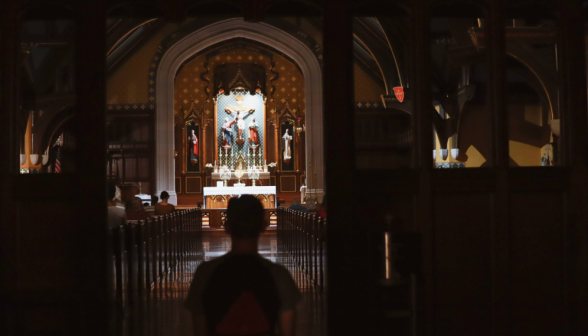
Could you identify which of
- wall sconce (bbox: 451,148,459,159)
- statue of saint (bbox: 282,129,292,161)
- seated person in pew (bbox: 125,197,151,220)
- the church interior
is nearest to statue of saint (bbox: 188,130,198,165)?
statue of saint (bbox: 282,129,292,161)

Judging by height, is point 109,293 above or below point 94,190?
below

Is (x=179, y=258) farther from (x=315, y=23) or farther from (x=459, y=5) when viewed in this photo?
(x=315, y=23)

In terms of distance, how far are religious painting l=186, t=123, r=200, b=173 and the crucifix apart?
143cm

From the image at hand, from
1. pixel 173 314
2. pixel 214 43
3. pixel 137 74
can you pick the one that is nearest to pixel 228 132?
pixel 214 43

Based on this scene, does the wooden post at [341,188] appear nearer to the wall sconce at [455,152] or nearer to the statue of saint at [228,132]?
the wall sconce at [455,152]

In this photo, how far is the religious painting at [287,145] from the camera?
19938 mm

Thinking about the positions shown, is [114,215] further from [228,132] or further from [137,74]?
[228,132]

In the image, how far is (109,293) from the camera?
3461mm

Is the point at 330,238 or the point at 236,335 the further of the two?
the point at 330,238

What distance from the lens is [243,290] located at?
197 cm

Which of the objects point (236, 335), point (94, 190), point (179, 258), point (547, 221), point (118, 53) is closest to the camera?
point (236, 335)

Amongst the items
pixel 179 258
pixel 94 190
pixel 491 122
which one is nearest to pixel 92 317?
pixel 94 190

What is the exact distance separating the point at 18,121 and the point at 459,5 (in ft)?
9.71

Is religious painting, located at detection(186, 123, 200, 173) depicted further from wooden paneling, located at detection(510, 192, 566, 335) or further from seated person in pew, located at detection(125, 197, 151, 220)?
wooden paneling, located at detection(510, 192, 566, 335)
